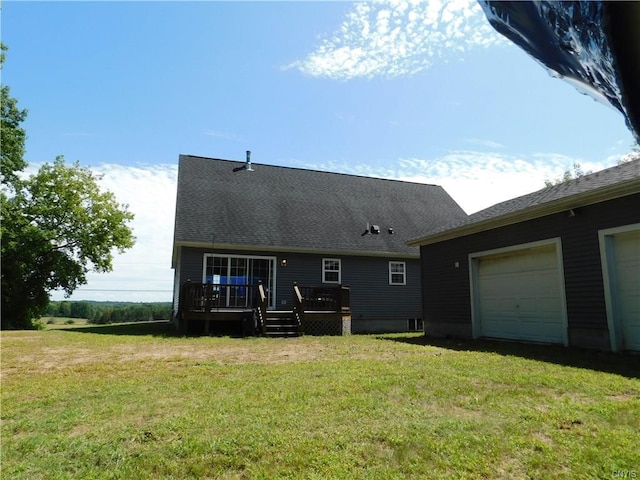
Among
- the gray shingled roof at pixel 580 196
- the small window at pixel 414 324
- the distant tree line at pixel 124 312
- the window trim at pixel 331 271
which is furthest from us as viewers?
the distant tree line at pixel 124 312

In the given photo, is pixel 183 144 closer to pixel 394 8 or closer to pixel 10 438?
pixel 10 438

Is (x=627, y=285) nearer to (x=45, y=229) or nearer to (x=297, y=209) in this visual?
(x=297, y=209)

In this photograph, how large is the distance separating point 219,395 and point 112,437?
1.49 m

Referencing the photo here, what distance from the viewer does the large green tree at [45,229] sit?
77.9ft

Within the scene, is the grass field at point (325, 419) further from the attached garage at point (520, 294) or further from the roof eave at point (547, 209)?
the roof eave at point (547, 209)

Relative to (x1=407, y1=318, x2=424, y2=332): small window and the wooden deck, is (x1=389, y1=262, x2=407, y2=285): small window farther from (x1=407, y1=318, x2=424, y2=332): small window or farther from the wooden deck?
the wooden deck

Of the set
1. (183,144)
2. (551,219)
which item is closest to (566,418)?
(551,219)

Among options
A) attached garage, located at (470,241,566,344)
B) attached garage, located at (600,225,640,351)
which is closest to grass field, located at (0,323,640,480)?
attached garage, located at (600,225,640,351)

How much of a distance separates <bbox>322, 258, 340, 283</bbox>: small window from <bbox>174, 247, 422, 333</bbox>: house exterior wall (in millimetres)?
163

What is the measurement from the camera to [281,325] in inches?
533

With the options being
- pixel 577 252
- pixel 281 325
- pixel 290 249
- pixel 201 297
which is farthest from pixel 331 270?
pixel 577 252

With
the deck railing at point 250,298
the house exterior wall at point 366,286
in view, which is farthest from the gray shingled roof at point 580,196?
the house exterior wall at point 366,286

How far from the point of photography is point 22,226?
24.7m

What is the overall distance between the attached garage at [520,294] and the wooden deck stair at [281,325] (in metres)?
5.48
